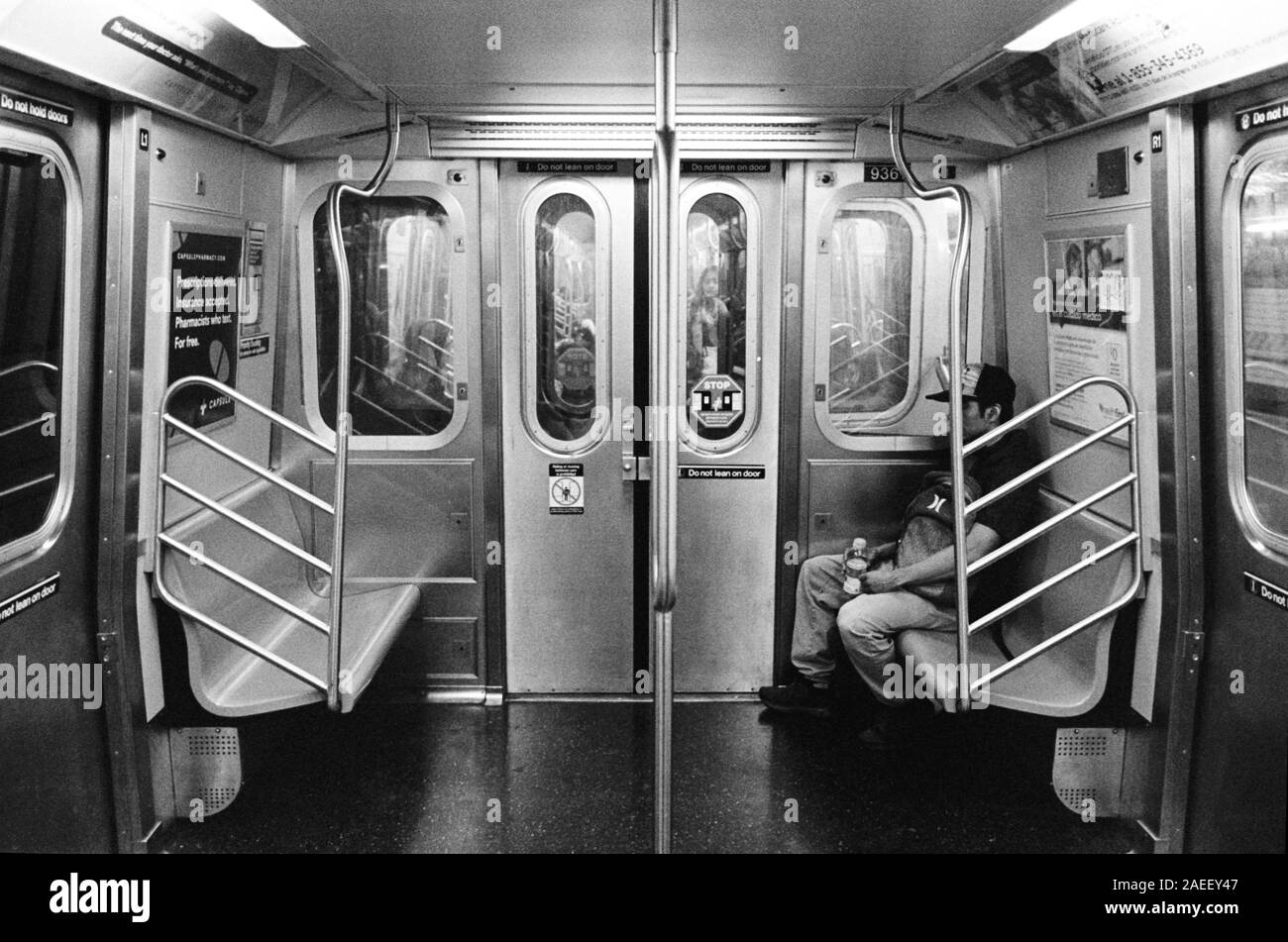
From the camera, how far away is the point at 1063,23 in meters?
3.29

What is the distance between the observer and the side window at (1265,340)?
11.3ft

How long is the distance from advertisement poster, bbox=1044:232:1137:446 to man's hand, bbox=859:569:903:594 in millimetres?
950

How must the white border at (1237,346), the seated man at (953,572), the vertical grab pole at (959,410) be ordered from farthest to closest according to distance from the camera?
the seated man at (953,572), the white border at (1237,346), the vertical grab pole at (959,410)

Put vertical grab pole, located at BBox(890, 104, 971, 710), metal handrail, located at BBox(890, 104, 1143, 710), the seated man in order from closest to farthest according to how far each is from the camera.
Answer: vertical grab pole, located at BBox(890, 104, 971, 710) → metal handrail, located at BBox(890, 104, 1143, 710) → the seated man

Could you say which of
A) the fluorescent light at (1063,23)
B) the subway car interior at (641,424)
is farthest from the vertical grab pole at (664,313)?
the fluorescent light at (1063,23)

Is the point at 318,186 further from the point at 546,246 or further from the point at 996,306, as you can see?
the point at 996,306

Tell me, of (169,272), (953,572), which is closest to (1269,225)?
(953,572)

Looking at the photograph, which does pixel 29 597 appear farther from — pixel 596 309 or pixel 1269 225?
pixel 1269 225

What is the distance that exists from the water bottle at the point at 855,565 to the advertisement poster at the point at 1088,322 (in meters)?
0.99

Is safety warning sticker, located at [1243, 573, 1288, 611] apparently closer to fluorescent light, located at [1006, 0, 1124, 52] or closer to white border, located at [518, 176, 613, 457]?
fluorescent light, located at [1006, 0, 1124, 52]

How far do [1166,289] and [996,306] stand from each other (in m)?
1.35

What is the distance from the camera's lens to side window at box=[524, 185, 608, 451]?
515 cm

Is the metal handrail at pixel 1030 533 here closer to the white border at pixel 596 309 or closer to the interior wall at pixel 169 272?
the white border at pixel 596 309

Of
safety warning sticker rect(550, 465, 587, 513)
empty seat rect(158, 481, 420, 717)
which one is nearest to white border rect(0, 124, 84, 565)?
empty seat rect(158, 481, 420, 717)
